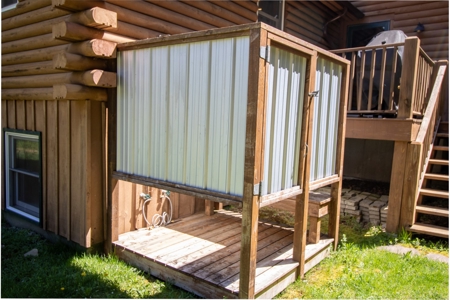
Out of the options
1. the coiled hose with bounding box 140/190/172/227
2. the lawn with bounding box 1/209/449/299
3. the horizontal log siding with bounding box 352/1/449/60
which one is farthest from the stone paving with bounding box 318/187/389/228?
the horizontal log siding with bounding box 352/1/449/60

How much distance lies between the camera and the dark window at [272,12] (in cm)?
823

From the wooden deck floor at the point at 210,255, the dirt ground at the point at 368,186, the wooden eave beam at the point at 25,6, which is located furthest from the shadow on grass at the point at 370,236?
the wooden eave beam at the point at 25,6

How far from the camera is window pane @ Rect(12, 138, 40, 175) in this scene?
197 inches

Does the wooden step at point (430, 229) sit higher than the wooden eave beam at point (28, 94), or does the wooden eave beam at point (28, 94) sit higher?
the wooden eave beam at point (28, 94)

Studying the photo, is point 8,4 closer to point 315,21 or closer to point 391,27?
point 315,21

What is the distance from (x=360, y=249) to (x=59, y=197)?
3957mm

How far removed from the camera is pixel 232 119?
2941 millimetres

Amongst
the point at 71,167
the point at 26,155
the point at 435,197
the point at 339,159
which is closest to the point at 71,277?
the point at 71,167

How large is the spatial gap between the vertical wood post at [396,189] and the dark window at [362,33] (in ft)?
19.8

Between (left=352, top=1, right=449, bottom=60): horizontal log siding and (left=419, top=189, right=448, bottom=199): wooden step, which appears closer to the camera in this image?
(left=419, top=189, right=448, bottom=199): wooden step

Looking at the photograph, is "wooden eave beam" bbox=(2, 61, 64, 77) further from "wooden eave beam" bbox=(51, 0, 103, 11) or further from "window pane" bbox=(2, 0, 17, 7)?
"window pane" bbox=(2, 0, 17, 7)

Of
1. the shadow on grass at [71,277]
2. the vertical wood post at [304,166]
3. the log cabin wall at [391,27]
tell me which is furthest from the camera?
the log cabin wall at [391,27]

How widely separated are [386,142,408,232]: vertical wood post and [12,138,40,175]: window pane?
5092 millimetres

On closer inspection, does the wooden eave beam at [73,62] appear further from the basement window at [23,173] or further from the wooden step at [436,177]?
the wooden step at [436,177]
